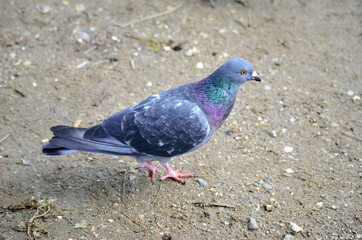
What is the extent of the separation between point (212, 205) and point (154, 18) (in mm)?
4118

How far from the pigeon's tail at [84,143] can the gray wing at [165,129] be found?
7 cm

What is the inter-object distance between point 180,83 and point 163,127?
6.74 ft

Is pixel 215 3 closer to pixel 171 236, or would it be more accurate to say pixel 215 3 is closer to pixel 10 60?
A: pixel 10 60

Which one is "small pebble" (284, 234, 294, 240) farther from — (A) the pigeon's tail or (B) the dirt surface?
(A) the pigeon's tail

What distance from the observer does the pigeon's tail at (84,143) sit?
154 inches

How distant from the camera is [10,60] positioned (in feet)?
20.0

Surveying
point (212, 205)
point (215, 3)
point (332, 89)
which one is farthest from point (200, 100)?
point (215, 3)

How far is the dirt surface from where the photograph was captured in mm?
3928

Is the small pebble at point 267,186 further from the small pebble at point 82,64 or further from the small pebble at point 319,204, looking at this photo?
the small pebble at point 82,64

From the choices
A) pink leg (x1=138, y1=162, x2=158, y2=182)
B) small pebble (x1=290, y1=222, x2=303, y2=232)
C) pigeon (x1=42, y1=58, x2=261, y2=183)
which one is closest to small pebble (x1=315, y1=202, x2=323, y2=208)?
small pebble (x1=290, y1=222, x2=303, y2=232)

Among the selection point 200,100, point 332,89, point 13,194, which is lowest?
point 13,194

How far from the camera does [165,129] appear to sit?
3.93m

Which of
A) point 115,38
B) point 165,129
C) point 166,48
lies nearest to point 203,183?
point 165,129

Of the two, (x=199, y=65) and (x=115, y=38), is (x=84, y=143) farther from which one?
(x=115, y=38)
